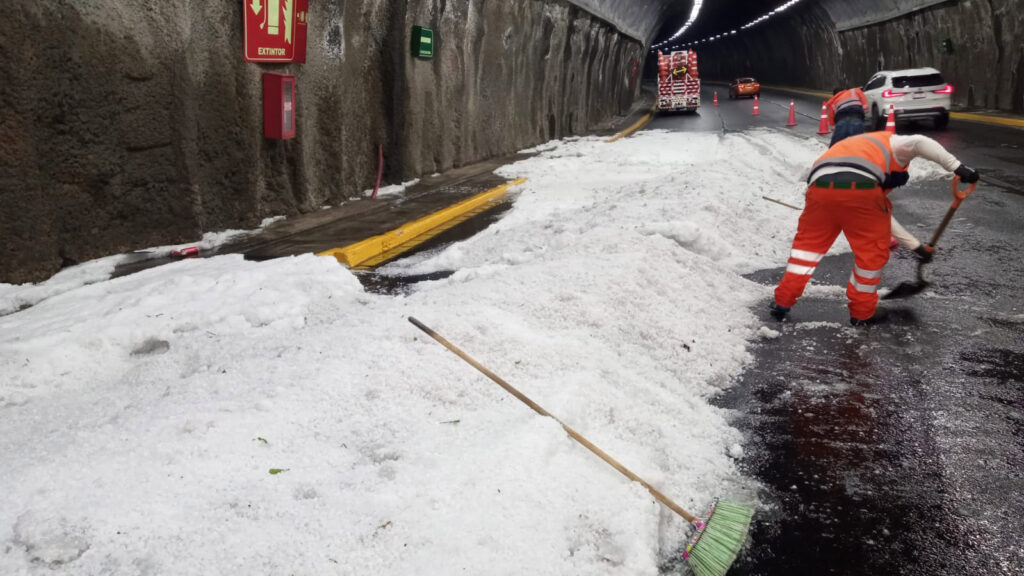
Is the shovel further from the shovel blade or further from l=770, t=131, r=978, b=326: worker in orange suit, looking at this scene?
l=770, t=131, r=978, b=326: worker in orange suit

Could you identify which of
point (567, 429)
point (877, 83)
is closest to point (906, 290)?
point (567, 429)

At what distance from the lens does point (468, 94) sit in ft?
47.5

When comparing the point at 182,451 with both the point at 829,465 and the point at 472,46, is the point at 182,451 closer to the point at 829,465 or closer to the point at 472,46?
the point at 829,465

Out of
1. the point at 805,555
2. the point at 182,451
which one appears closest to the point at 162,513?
the point at 182,451

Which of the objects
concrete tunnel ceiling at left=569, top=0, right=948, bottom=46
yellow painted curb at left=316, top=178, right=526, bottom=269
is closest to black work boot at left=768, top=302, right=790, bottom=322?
yellow painted curb at left=316, top=178, right=526, bottom=269

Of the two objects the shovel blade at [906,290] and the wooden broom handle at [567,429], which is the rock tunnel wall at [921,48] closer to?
the shovel blade at [906,290]

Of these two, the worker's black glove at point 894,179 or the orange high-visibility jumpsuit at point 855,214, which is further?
the worker's black glove at point 894,179

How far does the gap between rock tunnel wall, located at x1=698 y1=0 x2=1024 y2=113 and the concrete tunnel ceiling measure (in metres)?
0.32

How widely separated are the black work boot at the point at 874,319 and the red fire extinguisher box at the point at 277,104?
612 cm

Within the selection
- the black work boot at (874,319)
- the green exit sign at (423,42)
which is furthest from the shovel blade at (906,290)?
the green exit sign at (423,42)

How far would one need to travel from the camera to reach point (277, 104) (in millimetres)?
8070

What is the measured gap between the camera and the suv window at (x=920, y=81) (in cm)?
1838

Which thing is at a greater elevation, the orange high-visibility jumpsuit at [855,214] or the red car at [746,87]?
the red car at [746,87]

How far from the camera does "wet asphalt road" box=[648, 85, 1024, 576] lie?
8.86 feet
